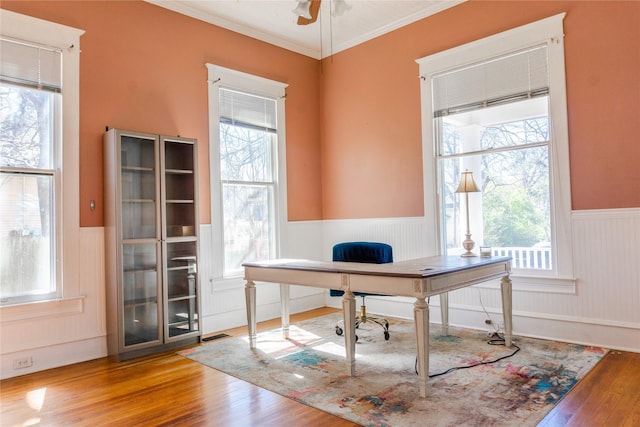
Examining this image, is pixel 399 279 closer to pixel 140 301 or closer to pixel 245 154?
pixel 140 301

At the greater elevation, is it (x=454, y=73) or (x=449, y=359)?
(x=454, y=73)

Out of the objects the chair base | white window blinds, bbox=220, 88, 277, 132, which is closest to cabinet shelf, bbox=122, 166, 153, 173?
white window blinds, bbox=220, 88, 277, 132

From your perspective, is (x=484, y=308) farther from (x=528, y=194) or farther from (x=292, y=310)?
(x=292, y=310)

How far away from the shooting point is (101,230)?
13.3 ft

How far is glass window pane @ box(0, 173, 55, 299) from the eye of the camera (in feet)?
11.8

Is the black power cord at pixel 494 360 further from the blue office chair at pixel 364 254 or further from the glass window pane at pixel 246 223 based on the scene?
the glass window pane at pixel 246 223

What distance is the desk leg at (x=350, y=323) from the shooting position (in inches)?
127

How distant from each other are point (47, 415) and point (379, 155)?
421 centimetres

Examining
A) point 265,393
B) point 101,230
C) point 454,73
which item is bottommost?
point 265,393

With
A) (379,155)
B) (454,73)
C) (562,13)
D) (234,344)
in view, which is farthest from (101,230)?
(562,13)

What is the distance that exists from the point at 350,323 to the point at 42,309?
2.63 m

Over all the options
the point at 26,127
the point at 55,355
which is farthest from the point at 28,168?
the point at 55,355

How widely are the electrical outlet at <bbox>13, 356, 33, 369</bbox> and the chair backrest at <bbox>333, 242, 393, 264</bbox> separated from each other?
2.99 metres

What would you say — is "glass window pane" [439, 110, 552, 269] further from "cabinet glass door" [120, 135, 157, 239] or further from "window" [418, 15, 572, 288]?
"cabinet glass door" [120, 135, 157, 239]
